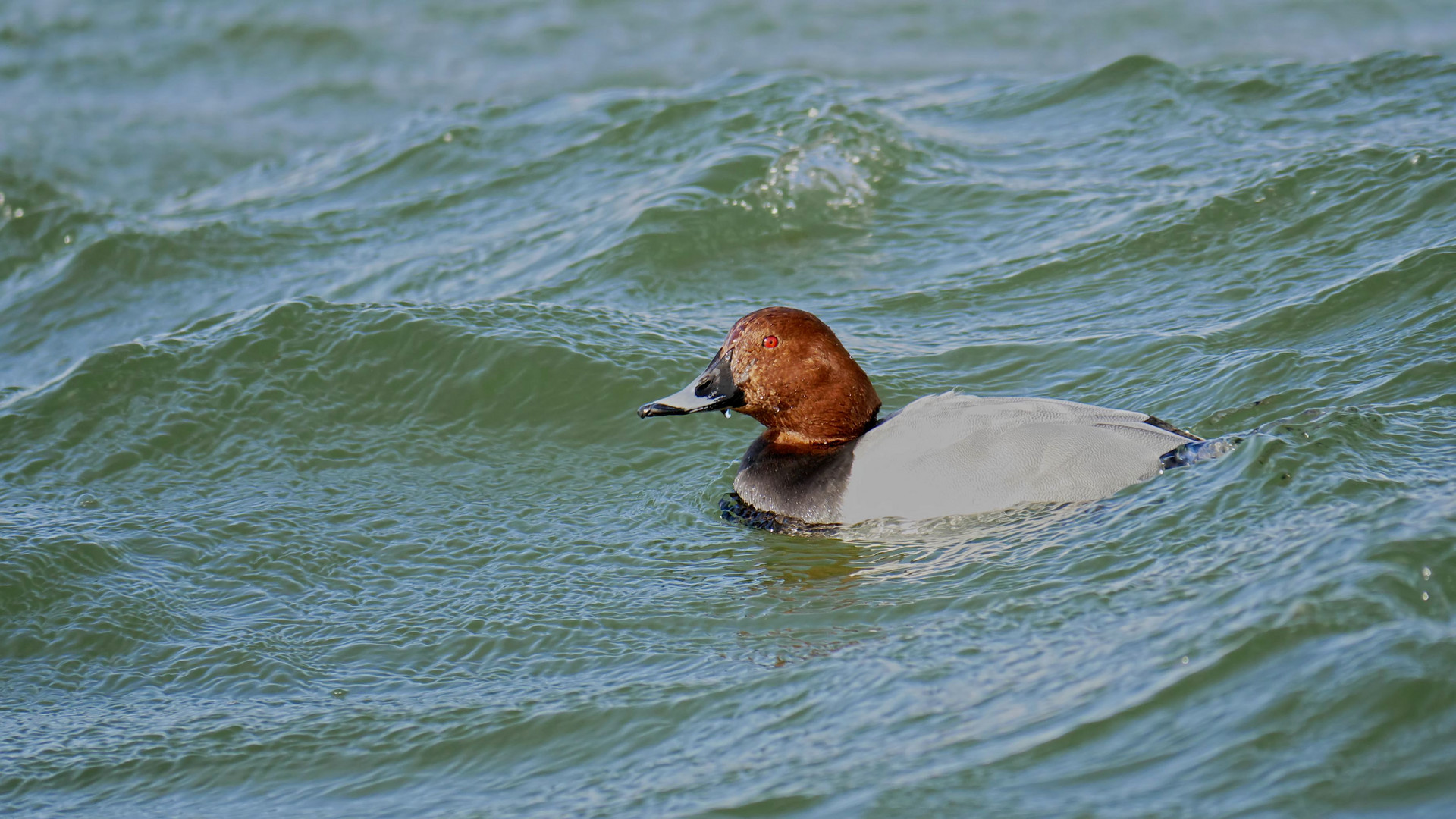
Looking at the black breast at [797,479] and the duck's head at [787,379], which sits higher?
the duck's head at [787,379]

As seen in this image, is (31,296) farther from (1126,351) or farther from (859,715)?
(859,715)

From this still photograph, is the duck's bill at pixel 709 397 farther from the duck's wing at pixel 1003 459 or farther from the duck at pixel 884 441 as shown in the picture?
the duck's wing at pixel 1003 459

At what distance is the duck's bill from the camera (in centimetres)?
577

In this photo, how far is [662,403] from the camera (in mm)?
5785

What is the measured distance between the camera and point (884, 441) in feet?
17.9

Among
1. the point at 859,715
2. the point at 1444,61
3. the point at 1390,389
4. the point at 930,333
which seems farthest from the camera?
the point at 1444,61

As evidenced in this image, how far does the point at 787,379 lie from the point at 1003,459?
998mm

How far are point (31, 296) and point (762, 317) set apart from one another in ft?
18.4

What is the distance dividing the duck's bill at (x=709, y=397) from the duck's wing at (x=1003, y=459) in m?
0.64

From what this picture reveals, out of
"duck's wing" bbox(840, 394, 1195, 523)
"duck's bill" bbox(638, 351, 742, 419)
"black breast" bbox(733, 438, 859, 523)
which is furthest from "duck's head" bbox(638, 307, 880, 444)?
"duck's wing" bbox(840, 394, 1195, 523)

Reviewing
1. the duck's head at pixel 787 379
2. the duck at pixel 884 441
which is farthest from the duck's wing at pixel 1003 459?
the duck's head at pixel 787 379

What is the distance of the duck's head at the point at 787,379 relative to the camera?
576 centimetres

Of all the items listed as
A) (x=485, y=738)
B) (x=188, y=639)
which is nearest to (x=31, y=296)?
(x=188, y=639)

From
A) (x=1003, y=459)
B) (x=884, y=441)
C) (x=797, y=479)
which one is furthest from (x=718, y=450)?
(x=1003, y=459)
